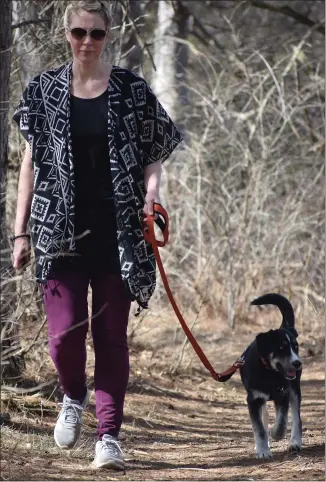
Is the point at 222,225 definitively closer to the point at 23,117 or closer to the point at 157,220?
the point at 157,220

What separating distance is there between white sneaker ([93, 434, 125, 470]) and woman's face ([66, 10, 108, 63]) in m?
1.69

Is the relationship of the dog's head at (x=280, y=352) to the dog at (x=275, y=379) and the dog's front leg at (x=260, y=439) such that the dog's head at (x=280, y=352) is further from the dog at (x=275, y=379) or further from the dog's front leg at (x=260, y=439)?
the dog's front leg at (x=260, y=439)

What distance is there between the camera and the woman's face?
444 centimetres

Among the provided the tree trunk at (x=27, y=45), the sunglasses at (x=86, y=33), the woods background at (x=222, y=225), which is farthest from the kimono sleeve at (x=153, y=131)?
the tree trunk at (x=27, y=45)

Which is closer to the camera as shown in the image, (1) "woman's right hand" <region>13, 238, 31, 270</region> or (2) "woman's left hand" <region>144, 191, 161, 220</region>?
(2) "woman's left hand" <region>144, 191, 161, 220</region>

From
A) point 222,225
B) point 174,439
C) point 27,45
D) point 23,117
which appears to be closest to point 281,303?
point 174,439

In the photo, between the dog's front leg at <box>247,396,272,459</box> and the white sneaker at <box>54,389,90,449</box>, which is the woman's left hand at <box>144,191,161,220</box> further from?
the dog's front leg at <box>247,396,272,459</box>

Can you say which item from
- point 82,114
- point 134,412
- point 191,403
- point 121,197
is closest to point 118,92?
point 82,114

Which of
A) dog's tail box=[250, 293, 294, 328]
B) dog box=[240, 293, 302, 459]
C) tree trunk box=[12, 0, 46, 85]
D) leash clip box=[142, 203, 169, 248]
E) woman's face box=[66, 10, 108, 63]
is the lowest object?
dog box=[240, 293, 302, 459]

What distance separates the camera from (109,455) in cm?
450

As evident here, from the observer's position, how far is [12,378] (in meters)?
6.20

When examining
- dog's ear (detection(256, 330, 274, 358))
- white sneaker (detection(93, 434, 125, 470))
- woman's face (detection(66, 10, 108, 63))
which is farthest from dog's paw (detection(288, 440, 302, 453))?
woman's face (detection(66, 10, 108, 63))

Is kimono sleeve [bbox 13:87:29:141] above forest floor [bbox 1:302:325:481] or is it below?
above

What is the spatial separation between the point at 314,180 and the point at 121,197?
23.1ft
